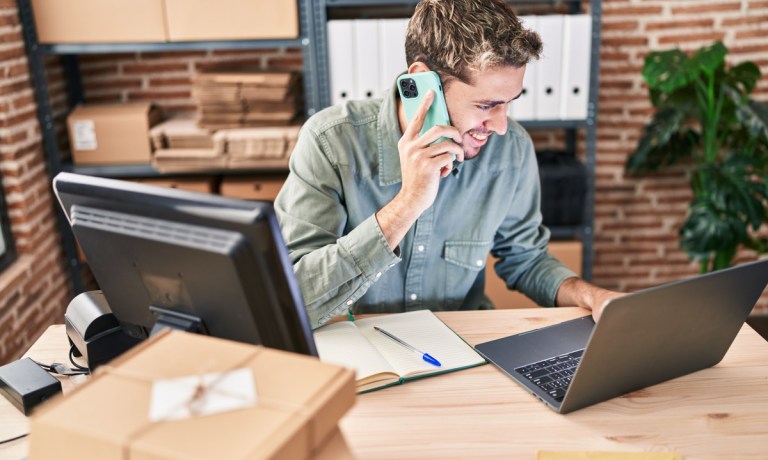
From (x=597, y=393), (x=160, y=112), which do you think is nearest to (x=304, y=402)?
(x=597, y=393)

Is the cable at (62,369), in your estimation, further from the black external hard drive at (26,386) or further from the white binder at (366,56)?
the white binder at (366,56)

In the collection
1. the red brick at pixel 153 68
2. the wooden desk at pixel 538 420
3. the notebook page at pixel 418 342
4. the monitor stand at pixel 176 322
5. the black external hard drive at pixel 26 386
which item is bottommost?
the wooden desk at pixel 538 420

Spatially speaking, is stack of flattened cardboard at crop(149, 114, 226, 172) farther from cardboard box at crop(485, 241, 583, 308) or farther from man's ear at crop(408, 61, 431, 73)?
man's ear at crop(408, 61, 431, 73)

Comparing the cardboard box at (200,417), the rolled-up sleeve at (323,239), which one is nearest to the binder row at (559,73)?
the rolled-up sleeve at (323,239)

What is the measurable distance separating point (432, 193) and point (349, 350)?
333mm

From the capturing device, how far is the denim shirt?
1.49 m

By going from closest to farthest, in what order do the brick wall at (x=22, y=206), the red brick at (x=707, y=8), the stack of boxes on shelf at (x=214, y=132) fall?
the brick wall at (x=22, y=206) < the stack of boxes on shelf at (x=214, y=132) < the red brick at (x=707, y=8)

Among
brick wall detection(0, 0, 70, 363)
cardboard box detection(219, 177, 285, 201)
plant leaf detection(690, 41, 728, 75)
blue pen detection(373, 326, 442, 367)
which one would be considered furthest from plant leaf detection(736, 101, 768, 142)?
brick wall detection(0, 0, 70, 363)

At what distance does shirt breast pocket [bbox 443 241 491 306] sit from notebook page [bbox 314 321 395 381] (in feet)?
1.13

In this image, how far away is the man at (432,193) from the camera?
4.33 feet

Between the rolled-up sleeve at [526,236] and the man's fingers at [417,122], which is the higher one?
the man's fingers at [417,122]

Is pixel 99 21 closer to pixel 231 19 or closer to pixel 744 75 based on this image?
pixel 231 19

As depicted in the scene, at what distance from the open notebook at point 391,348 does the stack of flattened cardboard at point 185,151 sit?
1.52 meters

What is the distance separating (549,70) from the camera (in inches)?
102
